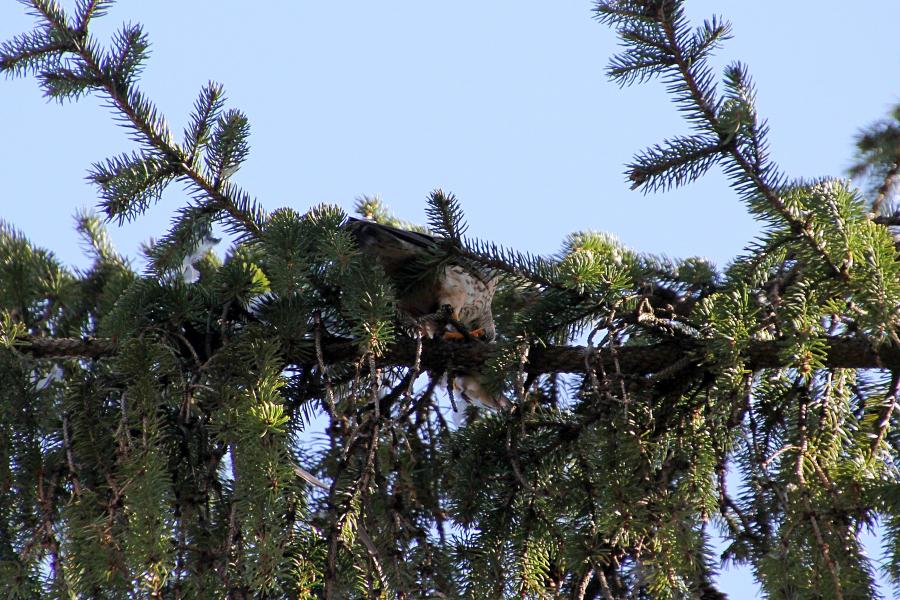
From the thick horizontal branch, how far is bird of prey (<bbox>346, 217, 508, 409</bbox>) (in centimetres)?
7

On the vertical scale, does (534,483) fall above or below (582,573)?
above

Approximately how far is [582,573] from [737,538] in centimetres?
34

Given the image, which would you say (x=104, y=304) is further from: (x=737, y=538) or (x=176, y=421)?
(x=737, y=538)

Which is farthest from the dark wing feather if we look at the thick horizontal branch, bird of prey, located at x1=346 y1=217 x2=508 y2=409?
the thick horizontal branch

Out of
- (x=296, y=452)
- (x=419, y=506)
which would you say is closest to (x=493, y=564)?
(x=419, y=506)

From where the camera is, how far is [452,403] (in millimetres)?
2562

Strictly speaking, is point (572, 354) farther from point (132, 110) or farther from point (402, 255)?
point (132, 110)

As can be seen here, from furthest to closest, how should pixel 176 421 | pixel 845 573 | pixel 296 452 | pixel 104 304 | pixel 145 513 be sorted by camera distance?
1. pixel 104 304
2. pixel 296 452
3. pixel 176 421
4. pixel 145 513
5. pixel 845 573

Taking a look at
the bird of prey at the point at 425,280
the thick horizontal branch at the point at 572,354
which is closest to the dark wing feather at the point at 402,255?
the bird of prey at the point at 425,280

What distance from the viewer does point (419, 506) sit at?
7.53 feet

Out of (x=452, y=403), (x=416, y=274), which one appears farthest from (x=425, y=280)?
(x=452, y=403)

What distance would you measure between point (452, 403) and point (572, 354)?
0.35 m

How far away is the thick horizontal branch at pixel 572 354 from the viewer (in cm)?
219

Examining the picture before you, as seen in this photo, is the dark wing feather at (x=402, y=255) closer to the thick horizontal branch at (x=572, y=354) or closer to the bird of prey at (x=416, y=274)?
the bird of prey at (x=416, y=274)
